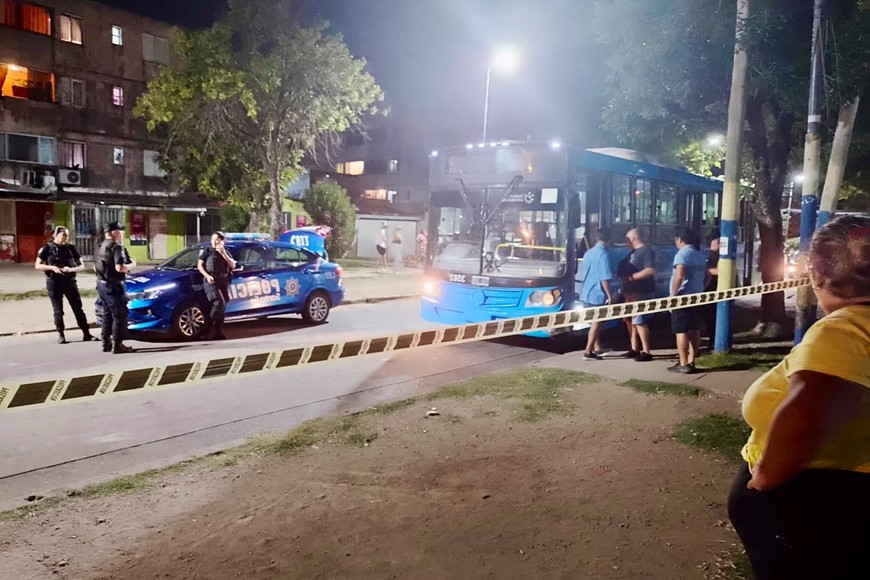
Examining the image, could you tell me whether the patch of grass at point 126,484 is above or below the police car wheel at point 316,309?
below

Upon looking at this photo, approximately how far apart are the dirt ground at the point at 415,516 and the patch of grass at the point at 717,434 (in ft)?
0.58

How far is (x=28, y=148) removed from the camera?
27141 mm

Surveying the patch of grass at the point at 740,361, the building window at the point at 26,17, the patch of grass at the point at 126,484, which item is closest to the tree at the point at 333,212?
the building window at the point at 26,17

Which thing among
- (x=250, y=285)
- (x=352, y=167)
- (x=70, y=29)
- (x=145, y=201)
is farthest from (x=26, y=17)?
(x=352, y=167)

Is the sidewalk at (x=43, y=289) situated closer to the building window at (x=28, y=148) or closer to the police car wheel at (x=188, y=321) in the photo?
the police car wheel at (x=188, y=321)

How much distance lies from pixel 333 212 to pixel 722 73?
24.3 m

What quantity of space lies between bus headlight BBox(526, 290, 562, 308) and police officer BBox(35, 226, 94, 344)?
675cm

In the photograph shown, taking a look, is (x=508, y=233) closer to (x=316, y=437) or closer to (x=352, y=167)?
(x=316, y=437)

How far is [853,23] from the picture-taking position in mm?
10367

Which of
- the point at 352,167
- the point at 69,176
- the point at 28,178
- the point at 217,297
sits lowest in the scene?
the point at 217,297

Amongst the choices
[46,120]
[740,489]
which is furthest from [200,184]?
[740,489]

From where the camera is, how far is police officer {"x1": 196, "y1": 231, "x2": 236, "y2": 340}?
10781 mm

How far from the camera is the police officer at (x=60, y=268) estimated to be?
10.4 metres

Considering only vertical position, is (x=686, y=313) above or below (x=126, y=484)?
above
